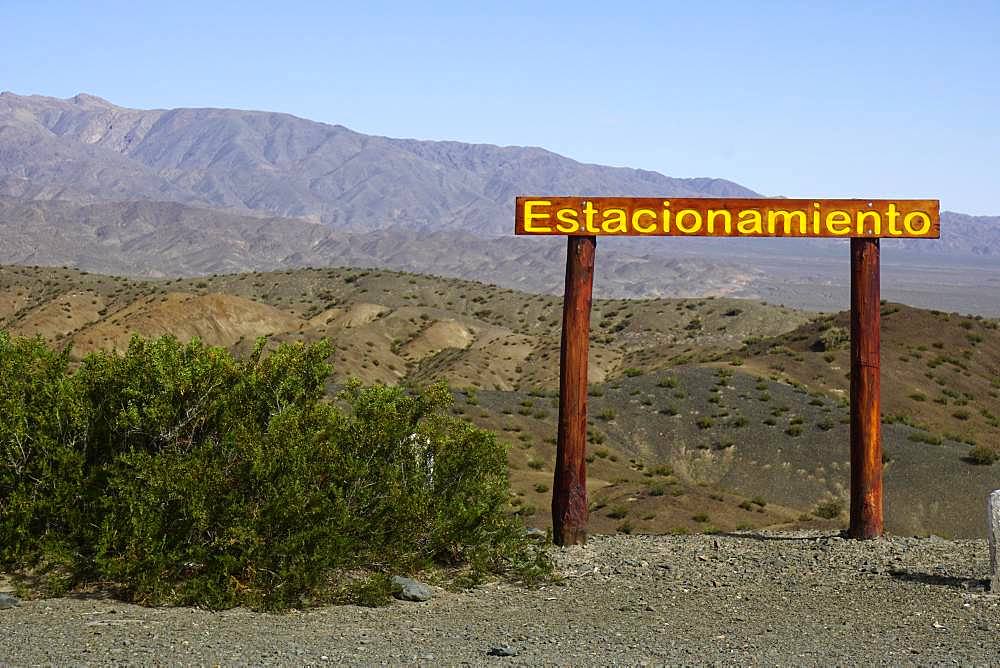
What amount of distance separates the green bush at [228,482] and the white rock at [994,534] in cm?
488

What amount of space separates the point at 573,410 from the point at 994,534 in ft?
16.8

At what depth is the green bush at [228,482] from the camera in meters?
11.9

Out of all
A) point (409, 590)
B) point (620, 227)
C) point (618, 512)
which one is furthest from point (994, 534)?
point (618, 512)

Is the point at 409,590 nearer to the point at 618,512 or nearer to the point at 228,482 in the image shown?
the point at 228,482

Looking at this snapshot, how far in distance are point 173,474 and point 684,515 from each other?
57.1 ft

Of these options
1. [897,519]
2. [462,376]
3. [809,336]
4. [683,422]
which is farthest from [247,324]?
[897,519]

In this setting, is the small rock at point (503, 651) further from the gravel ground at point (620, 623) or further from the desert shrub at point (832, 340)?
the desert shrub at point (832, 340)

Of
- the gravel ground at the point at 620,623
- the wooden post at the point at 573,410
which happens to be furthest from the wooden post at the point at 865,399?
the wooden post at the point at 573,410

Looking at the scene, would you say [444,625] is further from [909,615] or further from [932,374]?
[932,374]

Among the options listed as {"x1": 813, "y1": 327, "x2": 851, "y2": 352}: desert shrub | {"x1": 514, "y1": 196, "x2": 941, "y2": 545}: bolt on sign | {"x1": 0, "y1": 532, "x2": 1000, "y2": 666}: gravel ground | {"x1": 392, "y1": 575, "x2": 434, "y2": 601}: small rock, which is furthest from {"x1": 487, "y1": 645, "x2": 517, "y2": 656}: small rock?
{"x1": 813, "y1": 327, "x2": 851, "y2": 352}: desert shrub

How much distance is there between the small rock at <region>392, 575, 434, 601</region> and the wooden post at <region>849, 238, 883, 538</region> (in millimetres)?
6214

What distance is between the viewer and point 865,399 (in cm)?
1560

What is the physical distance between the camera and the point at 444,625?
37.6 feet

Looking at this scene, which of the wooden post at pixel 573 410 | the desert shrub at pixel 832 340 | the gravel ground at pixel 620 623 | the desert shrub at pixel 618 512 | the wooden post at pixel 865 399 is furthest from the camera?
the desert shrub at pixel 832 340
